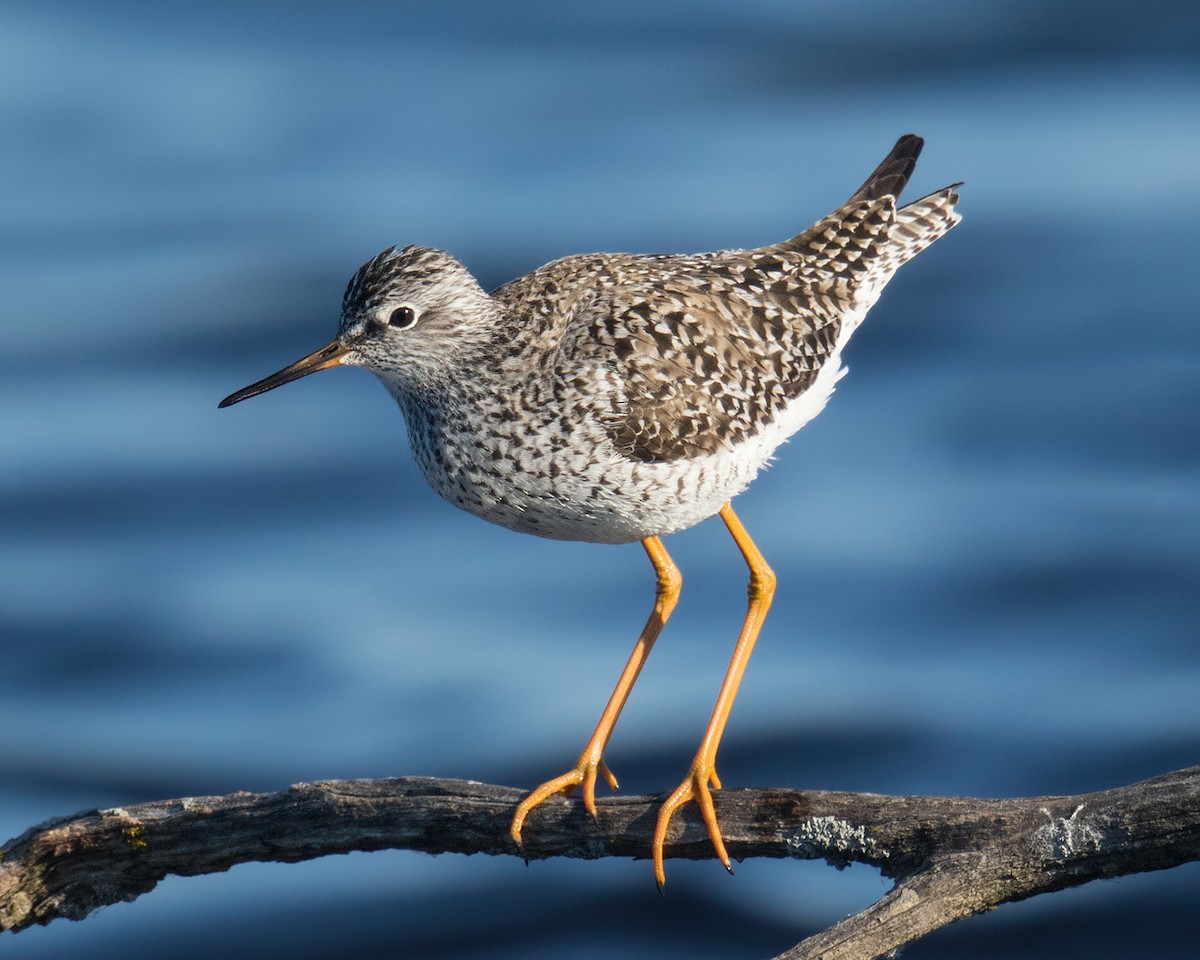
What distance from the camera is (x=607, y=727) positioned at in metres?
9.96

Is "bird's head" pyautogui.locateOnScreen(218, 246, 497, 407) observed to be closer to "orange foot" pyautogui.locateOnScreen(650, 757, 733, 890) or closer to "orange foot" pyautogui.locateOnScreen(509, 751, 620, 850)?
"orange foot" pyautogui.locateOnScreen(509, 751, 620, 850)

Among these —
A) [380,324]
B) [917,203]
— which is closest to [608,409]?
[380,324]

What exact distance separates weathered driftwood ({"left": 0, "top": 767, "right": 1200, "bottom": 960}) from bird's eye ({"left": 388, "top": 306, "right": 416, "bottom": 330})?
8.24 feet

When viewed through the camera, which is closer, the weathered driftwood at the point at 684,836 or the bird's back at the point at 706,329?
the weathered driftwood at the point at 684,836

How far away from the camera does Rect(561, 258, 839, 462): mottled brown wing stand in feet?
29.5

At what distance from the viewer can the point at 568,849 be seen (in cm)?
873

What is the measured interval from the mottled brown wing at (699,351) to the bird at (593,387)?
1 centimetres

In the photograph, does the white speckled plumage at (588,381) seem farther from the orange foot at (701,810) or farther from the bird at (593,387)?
the orange foot at (701,810)

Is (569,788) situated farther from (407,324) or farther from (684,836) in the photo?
(407,324)

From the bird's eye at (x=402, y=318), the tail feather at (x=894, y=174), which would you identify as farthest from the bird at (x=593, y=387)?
the tail feather at (x=894, y=174)

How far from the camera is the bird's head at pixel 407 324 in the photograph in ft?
29.6

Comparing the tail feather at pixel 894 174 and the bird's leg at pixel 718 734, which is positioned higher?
the tail feather at pixel 894 174

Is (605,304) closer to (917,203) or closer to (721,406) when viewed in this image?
(721,406)

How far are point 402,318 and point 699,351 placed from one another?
1742 millimetres
